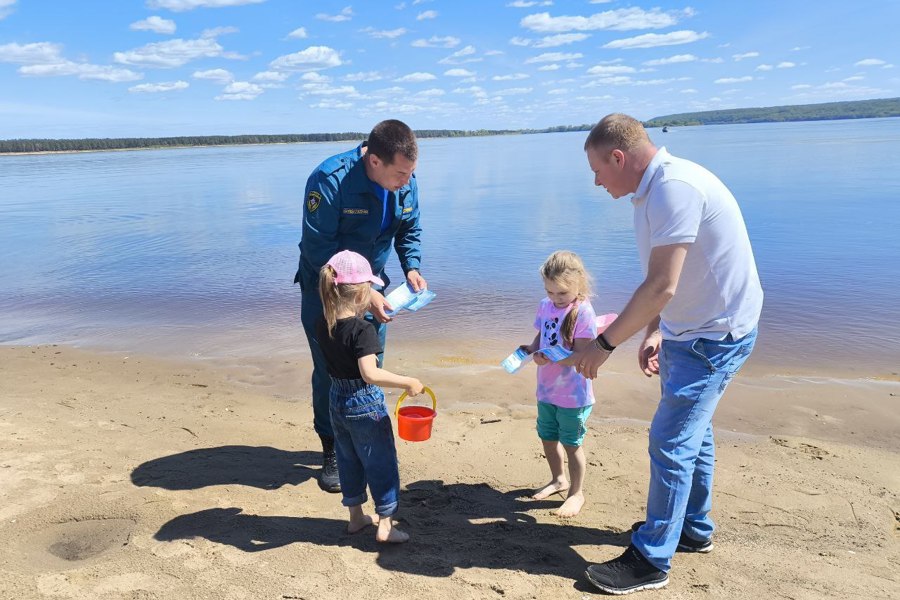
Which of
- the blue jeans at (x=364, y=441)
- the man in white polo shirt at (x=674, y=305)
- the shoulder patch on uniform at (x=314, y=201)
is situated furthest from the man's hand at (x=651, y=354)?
the shoulder patch on uniform at (x=314, y=201)

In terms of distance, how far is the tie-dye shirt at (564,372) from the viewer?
3.98m

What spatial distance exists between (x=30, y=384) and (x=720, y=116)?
708ft

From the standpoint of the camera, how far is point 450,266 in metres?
13.0

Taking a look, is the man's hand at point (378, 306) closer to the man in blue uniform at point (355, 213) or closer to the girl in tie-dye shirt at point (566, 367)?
the man in blue uniform at point (355, 213)

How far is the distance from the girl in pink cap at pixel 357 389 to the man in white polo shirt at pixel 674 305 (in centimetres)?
112

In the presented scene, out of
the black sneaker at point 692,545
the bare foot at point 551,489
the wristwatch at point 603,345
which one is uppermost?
the wristwatch at point 603,345

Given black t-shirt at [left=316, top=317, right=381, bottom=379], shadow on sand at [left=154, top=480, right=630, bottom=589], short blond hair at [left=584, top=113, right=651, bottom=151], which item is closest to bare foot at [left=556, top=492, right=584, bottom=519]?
shadow on sand at [left=154, top=480, right=630, bottom=589]

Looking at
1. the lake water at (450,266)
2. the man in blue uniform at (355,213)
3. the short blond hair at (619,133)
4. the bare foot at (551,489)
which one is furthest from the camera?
the lake water at (450,266)

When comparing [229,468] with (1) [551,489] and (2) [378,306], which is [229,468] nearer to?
(2) [378,306]

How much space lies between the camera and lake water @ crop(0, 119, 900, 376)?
8.61 metres

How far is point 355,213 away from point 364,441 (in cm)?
154

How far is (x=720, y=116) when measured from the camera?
646ft

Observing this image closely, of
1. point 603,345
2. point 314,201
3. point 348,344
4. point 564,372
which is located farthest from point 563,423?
point 314,201

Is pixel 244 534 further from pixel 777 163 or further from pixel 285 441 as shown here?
pixel 777 163
